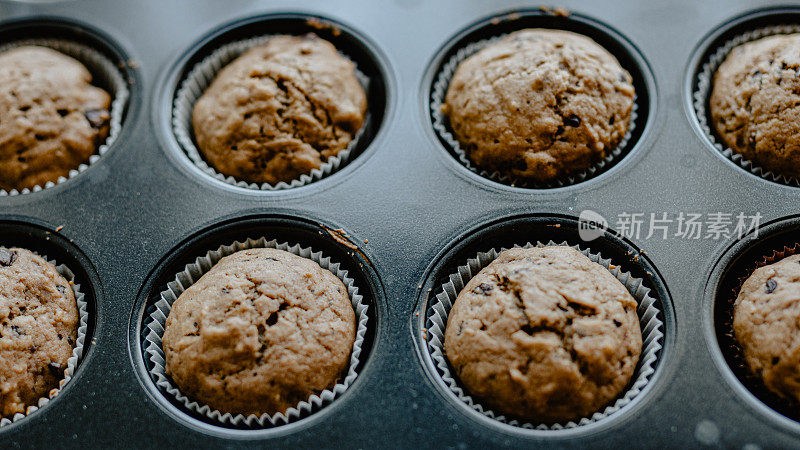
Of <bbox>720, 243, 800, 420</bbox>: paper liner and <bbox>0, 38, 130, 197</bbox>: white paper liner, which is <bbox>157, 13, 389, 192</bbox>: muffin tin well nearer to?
<bbox>0, 38, 130, 197</bbox>: white paper liner

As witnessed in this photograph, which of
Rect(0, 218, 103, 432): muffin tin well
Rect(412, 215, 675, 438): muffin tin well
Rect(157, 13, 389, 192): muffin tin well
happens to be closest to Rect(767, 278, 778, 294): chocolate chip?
Rect(412, 215, 675, 438): muffin tin well

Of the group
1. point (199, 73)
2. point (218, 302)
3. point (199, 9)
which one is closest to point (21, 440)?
point (218, 302)

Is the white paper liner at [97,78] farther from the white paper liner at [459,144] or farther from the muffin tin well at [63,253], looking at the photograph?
the white paper liner at [459,144]

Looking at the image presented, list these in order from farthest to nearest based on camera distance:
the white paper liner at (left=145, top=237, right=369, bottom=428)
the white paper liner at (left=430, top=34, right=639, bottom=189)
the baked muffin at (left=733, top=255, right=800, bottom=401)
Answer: the white paper liner at (left=430, top=34, right=639, bottom=189)
the white paper liner at (left=145, top=237, right=369, bottom=428)
the baked muffin at (left=733, top=255, right=800, bottom=401)

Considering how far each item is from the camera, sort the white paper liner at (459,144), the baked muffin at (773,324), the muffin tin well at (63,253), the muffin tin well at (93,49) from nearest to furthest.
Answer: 1. the baked muffin at (773,324)
2. the muffin tin well at (63,253)
3. the white paper liner at (459,144)
4. the muffin tin well at (93,49)

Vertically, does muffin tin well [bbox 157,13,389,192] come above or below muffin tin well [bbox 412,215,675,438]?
above

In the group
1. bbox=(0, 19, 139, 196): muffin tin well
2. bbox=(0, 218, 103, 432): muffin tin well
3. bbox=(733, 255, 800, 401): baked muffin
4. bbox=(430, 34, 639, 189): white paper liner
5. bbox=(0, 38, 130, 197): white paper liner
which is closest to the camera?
bbox=(733, 255, 800, 401): baked muffin

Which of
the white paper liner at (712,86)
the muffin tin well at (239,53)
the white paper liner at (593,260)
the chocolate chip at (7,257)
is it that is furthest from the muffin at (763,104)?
the chocolate chip at (7,257)
